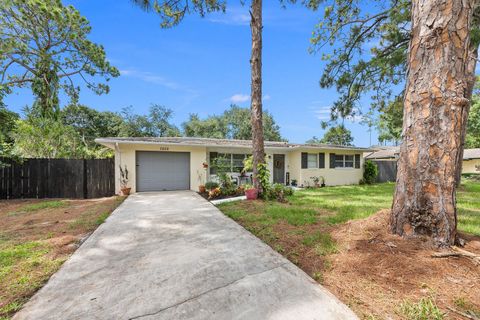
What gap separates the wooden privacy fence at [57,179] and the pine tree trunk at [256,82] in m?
6.69

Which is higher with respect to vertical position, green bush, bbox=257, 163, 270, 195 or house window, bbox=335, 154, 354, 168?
house window, bbox=335, 154, 354, 168

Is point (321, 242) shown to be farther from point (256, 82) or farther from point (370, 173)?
point (370, 173)

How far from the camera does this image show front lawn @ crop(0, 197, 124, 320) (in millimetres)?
2225

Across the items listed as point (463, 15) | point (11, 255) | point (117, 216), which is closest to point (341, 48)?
point (463, 15)

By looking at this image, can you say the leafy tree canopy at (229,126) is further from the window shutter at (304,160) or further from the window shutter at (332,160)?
the window shutter at (304,160)

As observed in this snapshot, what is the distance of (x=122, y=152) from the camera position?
9.93 metres

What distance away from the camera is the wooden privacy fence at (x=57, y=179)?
8.74m

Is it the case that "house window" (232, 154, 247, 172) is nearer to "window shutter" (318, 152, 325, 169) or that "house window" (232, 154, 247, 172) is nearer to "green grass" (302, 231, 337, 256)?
"window shutter" (318, 152, 325, 169)

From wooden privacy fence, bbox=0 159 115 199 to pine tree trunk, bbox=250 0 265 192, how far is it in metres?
6.69

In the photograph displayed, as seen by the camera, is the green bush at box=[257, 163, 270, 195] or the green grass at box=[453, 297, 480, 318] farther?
the green bush at box=[257, 163, 270, 195]

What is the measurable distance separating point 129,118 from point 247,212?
87.1ft

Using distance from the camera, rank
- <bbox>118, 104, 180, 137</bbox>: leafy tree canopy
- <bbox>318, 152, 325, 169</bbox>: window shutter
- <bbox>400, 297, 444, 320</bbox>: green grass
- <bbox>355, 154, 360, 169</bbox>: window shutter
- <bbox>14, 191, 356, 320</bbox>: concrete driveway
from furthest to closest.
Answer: <bbox>118, 104, 180, 137</bbox>: leafy tree canopy → <bbox>355, 154, 360, 169</bbox>: window shutter → <bbox>318, 152, 325, 169</bbox>: window shutter → <bbox>14, 191, 356, 320</bbox>: concrete driveway → <bbox>400, 297, 444, 320</bbox>: green grass

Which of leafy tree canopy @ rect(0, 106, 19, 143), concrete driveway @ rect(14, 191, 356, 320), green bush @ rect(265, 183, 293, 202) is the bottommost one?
concrete driveway @ rect(14, 191, 356, 320)

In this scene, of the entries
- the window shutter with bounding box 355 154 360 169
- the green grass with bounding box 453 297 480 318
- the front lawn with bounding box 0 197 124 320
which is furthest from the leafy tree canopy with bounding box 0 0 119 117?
the window shutter with bounding box 355 154 360 169
